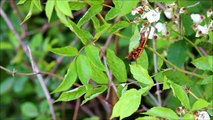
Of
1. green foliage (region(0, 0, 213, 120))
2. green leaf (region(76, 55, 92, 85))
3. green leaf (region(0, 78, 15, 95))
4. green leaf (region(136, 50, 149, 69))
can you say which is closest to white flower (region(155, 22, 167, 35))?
green foliage (region(0, 0, 213, 120))

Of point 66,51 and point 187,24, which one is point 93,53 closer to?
point 66,51

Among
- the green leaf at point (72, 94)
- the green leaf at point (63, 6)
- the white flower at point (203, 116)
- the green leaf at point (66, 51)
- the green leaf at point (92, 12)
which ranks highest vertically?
the green leaf at point (63, 6)

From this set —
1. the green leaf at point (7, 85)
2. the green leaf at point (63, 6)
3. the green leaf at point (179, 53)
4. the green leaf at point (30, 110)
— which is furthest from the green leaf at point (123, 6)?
the green leaf at point (7, 85)

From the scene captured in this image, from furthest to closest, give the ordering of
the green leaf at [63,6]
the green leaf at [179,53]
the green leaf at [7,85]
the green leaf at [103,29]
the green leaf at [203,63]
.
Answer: the green leaf at [7,85] < the green leaf at [179,53] < the green leaf at [203,63] < the green leaf at [103,29] < the green leaf at [63,6]

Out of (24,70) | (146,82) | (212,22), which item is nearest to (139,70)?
(146,82)

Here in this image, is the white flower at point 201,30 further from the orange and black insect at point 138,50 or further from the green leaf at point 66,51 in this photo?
the green leaf at point 66,51

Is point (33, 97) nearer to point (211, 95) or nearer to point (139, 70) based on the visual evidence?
point (211, 95)

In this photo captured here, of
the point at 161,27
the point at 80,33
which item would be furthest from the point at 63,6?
the point at 161,27
